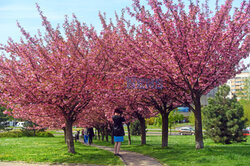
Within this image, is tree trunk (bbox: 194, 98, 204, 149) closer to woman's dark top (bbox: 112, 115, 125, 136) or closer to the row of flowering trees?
the row of flowering trees

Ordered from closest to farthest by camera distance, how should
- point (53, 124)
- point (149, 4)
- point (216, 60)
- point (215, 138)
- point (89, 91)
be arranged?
1. point (149, 4)
2. point (216, 60)
3. point (89, 91)
4. point (215, 138)
5. point (53, 124)

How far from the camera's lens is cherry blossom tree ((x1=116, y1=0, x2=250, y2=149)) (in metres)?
12.1

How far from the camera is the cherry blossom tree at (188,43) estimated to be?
39.6 feet

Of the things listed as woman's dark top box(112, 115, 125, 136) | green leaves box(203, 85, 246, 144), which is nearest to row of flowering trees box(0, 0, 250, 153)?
woman's dark top box(112, 115, 125, 136)

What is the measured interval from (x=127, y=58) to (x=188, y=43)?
3.01m

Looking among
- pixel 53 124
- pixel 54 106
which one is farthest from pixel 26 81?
pixel 53 124

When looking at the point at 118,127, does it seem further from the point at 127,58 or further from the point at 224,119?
the point at 224,119

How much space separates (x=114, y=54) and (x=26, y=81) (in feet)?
14.9

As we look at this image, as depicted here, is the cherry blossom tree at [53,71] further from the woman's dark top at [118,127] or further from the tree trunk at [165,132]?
the tree trunk at [165,132]

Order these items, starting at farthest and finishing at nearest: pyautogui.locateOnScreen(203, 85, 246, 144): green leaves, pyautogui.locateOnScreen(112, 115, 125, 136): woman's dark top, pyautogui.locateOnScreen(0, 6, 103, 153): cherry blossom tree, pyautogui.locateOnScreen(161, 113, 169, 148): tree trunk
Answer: pyautogui.locateOnScreen(203, 85, 246, 144): green leaves < pyautogui.locateOnScreen(161, 113, 169, 148): tree trunk < pyautogui.locateOnScreen(0, 6, 103, 153): cherry blossom tree < pyautogui.locateOnScreen(112, 115, 125, 136): woman's dark top

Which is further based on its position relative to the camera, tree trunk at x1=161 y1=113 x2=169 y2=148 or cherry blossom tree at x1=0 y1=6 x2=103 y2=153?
tree trunk at x1=161 y1=113 x2=169 y2=148

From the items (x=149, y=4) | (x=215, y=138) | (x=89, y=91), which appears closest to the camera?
(x=149, y=4)

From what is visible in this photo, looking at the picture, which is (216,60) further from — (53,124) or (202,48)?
(53,124)

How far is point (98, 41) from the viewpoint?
13.8 meters
